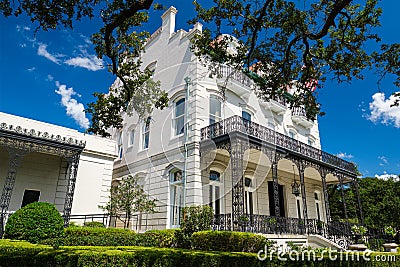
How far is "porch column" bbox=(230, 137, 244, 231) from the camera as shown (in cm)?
1003

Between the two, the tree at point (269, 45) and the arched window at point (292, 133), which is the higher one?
the arched window at point (292, 133)

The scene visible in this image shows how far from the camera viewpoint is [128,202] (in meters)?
12.5

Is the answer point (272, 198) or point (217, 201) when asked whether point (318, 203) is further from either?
point (217, 201)

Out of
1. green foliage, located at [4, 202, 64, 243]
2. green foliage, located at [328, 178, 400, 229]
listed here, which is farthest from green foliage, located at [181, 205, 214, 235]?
green foliage, located at [328, 178, 400, 229]

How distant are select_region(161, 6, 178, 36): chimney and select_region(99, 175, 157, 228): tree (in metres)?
8.80

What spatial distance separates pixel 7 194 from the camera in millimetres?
10211

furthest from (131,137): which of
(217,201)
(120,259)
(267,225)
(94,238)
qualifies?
(120,259)

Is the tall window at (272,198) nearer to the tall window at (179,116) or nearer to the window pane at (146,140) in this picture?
the tall window at (179,116)

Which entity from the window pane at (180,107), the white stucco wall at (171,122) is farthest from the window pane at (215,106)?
the window pane at (180,107)

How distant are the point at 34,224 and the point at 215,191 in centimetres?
717

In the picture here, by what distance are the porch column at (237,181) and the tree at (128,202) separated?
408 centimetres

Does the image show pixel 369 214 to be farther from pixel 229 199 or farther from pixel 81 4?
pixel 81 4

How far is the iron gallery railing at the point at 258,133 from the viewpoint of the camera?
38.5 feet

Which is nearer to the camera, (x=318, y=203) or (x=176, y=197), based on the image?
(x=176, y=197)
